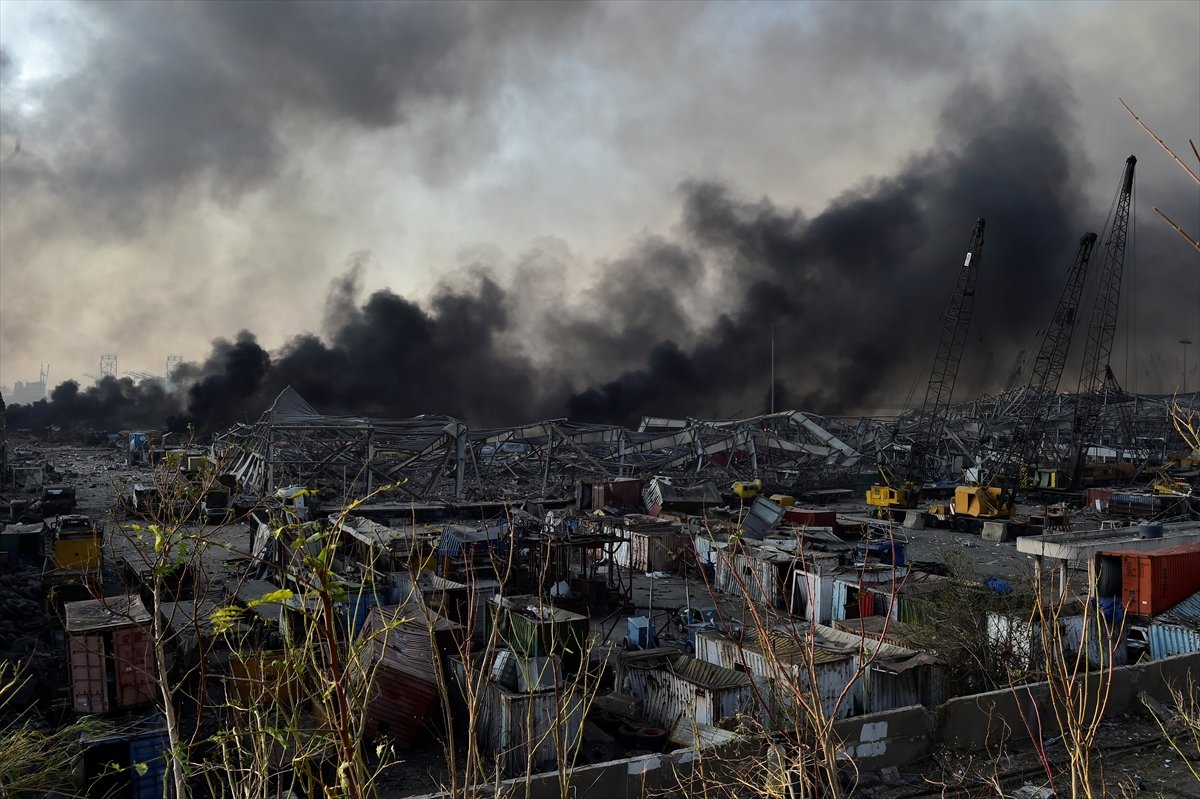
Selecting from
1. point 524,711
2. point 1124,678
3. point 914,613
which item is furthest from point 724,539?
point 524,711

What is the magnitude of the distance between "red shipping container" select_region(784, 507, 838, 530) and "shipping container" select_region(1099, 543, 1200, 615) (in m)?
13.2

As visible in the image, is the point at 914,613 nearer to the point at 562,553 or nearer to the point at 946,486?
the point at 562,553

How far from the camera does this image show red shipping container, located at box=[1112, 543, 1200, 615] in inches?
614

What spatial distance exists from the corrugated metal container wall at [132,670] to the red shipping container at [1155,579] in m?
16.1

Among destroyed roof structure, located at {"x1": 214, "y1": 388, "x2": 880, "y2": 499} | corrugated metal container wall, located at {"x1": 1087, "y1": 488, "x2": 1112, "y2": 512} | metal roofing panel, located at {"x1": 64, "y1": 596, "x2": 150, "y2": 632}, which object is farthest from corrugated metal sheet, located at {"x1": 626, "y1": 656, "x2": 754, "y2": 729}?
corrugated metal container wall, located at {"x1": 1087, "y1": 488, "x2": 1112, "y2": 512}

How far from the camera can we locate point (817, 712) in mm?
2871

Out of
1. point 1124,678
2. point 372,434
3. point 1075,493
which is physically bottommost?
point 1075,493

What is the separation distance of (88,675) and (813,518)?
23429mm

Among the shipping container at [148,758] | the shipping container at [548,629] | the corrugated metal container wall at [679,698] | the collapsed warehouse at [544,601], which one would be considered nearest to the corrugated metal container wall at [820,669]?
the collapsed warehouse at [544,601]

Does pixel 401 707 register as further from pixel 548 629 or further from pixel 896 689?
pixel 896 689

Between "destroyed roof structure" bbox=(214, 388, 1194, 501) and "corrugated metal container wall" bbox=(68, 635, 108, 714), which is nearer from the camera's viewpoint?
"corrugated metal container wall" bbox=(68, 635, 108, 714)

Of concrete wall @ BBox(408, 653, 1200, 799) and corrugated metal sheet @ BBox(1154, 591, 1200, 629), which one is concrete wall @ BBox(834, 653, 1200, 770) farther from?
corrugated metal sheet @ BBox(1154, 591, 1200, 629)

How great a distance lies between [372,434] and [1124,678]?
1003 inches

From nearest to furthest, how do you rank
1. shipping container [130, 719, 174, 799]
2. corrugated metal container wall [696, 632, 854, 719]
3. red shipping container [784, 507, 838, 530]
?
1. shipping container [130, 719, 174, 799]
2. corrugated metal container wall [696, 632, 854, 719]
3. red shipping container [784, 507, 838, 530]
